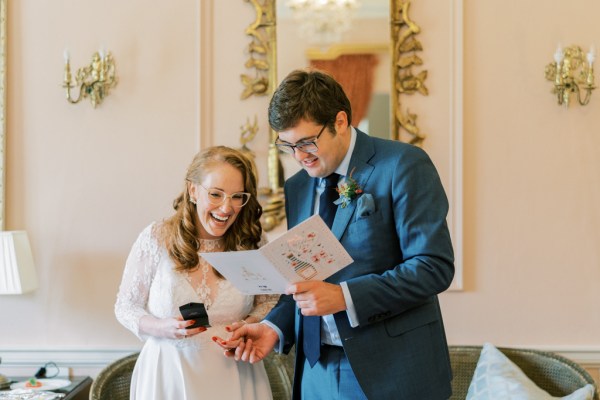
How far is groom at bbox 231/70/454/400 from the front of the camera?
2154mm

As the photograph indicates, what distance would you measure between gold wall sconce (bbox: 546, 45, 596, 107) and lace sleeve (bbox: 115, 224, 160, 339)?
238 centimetres

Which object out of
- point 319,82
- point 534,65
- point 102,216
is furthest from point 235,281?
point 534,65

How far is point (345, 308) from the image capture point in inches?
84.7

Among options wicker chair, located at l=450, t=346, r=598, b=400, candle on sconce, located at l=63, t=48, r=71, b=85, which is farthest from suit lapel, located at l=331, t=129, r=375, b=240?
candle on sconce, located at l=63, t=48, r=71, b=85

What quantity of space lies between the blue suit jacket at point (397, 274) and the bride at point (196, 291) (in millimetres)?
524

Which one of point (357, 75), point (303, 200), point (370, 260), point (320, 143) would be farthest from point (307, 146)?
point (357, 75)

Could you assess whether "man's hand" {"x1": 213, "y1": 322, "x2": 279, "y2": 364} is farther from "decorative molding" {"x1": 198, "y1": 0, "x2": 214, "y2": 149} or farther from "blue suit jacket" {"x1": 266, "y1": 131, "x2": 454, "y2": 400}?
"decorative molding" {"x1": 198, "y1": 0, "x2": 214, "y2": 149}

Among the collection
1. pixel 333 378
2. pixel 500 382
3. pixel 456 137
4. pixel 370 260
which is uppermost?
pixel 456 137

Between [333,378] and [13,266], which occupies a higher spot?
[13,266]

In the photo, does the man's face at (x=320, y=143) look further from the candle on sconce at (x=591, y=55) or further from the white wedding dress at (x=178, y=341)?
the candle on sconce at (x=591, y=55)

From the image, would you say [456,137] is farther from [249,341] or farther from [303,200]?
[249,341]

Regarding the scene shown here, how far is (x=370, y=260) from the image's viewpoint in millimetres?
2254

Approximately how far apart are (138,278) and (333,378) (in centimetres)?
86

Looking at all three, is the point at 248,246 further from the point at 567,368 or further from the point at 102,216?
the point at 567,368
